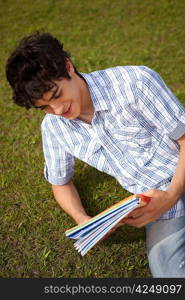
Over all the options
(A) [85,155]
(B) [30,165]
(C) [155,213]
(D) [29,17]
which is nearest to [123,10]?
(D) [29,17]

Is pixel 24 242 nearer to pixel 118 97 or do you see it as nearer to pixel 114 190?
pixel 114 190

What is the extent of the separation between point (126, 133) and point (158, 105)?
0.89ft

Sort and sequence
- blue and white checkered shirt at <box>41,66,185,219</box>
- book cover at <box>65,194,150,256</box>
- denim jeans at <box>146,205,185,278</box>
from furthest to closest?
1. denim jeans at <box>146,205,185,278</box>
2. blue and white checkered shirt at <box>41,66,185,219</box>
3. book cover at <box>65,194,150,256</box>

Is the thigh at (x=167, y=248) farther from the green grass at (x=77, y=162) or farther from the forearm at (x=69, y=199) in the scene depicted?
the forearm at (x=69, y=199)

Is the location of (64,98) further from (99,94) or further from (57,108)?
(99,94)

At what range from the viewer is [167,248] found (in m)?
2.30

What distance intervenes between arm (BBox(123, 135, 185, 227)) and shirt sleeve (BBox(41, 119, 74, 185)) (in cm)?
58

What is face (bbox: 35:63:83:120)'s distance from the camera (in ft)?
6.53

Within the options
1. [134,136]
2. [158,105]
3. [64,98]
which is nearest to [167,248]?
[134,136]

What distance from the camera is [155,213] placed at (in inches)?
85.8

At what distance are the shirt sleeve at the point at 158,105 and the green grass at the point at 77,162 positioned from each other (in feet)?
3.17

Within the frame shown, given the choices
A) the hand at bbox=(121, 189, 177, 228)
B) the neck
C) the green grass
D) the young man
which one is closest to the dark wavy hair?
the young man

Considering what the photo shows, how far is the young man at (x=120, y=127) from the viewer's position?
201 centimetres

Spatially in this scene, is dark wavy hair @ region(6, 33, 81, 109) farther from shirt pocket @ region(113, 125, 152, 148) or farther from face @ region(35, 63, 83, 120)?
shirt pocket @ region(113, 125, 152, 148)
